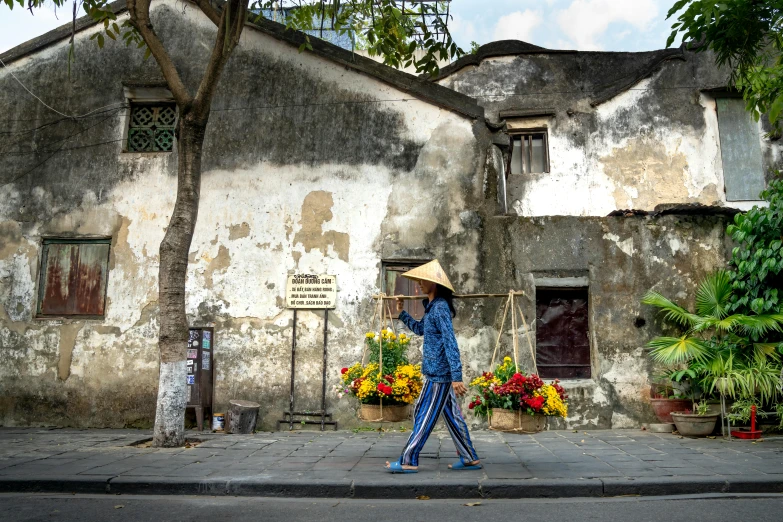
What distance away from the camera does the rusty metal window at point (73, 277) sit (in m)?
10.4

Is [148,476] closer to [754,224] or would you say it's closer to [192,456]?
[192,456]

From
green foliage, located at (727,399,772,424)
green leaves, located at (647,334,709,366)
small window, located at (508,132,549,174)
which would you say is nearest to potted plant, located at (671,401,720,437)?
green foliage, located at (727,399,772,424)

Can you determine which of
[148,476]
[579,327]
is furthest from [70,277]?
[579,327]

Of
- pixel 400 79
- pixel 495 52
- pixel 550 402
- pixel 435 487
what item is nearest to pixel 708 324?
pixel 550 402

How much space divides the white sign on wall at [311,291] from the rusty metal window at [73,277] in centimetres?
300

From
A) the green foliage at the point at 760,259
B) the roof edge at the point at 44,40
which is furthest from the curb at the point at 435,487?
the roof edge at the point at 44,40

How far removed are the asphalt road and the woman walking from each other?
75 cm

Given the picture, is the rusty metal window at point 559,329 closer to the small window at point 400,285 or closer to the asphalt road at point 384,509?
the small window at point 400,285

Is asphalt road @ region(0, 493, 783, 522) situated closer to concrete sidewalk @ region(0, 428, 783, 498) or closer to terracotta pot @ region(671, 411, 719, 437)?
concrete sidewalk @ region(0, 428, 783, 498)

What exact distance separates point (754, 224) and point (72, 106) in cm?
1091

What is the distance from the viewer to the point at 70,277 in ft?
34.3

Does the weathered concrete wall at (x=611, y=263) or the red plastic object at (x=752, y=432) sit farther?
the weathered concrete wall at (x=611, y=263)

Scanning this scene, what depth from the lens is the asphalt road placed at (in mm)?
4777

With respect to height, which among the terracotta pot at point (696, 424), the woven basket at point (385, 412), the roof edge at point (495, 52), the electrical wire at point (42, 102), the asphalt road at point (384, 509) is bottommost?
the asphalt road at point (384, 509)
